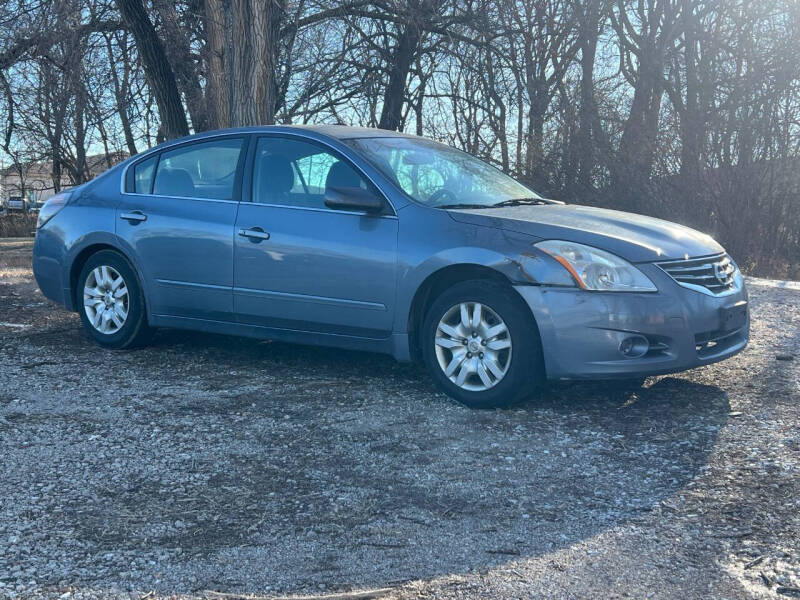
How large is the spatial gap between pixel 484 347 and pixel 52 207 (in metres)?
4.12

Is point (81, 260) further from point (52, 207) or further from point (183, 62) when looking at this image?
point (183, 62)

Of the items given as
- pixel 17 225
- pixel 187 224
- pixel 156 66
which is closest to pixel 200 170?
pixel 187 224

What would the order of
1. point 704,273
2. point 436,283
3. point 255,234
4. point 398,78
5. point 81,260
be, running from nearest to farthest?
point 704,273
point 436,283
point 255,234
point 81,260
point 398,78

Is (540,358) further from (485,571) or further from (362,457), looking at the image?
(485,571)

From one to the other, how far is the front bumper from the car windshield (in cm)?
109

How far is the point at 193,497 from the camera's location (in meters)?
3.94

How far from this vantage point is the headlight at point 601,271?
506cm

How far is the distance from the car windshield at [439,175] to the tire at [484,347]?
76cm

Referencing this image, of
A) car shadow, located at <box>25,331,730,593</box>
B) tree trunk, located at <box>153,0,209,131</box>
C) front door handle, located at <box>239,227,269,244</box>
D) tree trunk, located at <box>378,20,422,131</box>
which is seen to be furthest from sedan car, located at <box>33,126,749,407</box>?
tree trunk, located at <box>378,20,422,131</box>

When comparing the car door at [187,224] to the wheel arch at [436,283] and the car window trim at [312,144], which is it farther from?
the wheel arch at [436,283]

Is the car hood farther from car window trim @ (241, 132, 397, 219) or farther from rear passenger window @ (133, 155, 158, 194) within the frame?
rear passenger window @ (133, 155, 158, 194)

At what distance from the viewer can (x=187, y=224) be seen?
6590mm

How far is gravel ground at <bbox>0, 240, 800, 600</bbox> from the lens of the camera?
318 centimetres

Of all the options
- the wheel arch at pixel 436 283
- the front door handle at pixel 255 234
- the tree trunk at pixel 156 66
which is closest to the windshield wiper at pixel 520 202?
the wheel arch at pixel 436 283
